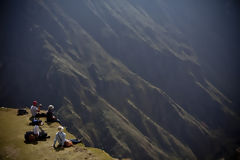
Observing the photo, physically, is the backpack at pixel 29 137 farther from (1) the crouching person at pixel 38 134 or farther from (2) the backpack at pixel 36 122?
(2) the backpack at pixel 36 122

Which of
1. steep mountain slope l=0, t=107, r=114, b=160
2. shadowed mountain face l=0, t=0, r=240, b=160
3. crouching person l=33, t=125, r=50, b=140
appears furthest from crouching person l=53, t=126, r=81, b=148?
shadowed mountain face l=0, t=0, r=240, b=160

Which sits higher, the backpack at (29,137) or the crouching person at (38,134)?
the crouching person at (38,134)

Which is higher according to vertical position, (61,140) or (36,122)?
(61,140)

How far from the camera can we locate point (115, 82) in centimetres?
12106

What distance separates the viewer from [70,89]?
105m

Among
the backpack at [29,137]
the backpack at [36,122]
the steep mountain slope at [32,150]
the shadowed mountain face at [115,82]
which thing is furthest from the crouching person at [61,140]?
the shadowed mountain face at [115,82]

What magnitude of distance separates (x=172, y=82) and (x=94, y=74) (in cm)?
5323

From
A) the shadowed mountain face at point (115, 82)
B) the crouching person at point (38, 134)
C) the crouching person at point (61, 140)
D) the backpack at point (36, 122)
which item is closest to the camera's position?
the crouching person at point (61, 140)

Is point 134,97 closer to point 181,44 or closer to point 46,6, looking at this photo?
point 46,6

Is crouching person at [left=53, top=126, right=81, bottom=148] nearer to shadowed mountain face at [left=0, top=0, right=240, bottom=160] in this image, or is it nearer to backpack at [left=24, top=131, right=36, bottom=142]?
backpack at [left=24, top=131, right=36, bottom=142]

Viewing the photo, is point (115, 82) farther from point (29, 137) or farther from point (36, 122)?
point (29, 137)

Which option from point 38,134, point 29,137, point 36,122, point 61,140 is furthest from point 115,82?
point 61,140

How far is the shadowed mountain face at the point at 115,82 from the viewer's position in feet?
326

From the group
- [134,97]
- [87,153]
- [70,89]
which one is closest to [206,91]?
[134,97]
